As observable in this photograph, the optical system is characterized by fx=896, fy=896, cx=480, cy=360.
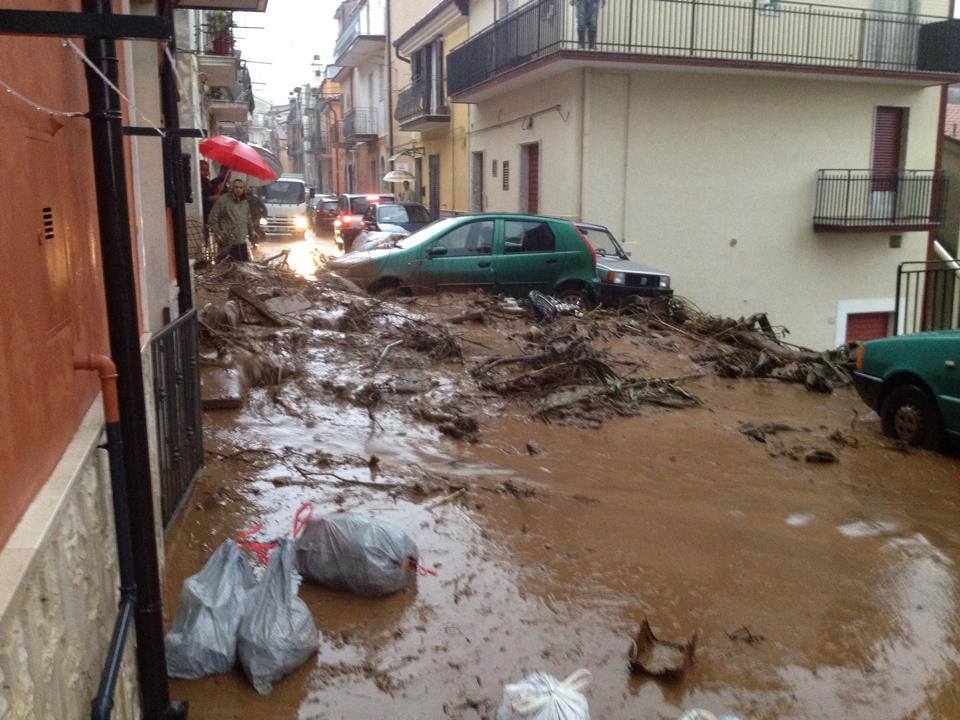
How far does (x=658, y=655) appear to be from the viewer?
3768 millimetres

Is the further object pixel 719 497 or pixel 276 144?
pixel 276 144

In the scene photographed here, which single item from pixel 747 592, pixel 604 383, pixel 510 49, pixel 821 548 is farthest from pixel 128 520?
pixel 510 49

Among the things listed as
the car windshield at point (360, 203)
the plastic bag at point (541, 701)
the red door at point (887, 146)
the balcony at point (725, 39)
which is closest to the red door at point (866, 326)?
the red door at point (887, 146)

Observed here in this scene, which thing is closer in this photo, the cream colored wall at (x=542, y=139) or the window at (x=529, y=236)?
the window at (x=529, y=236)

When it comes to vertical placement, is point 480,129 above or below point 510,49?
below

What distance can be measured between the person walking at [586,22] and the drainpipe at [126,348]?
14.5 m

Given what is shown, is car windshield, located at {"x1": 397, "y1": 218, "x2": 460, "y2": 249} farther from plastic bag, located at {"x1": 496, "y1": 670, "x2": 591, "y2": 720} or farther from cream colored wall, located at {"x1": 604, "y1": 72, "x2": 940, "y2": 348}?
plastic bag, located at {"x1": 496, "y1": 670, "x2": 591, "y2": 720}

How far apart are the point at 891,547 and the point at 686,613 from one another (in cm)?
169

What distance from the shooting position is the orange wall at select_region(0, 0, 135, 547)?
76.5 inches

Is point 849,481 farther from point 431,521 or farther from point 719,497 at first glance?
point 431,521

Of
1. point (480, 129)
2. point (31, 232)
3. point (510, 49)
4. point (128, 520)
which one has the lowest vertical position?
point (128, 520)

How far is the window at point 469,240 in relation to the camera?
1282cm

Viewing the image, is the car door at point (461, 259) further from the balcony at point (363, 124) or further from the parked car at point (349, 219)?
the balcony at point (363, 124)

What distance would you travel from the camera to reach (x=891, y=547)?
16.9 ft
